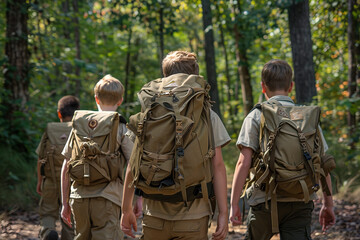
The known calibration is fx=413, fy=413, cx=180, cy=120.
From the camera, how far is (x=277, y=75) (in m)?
3.29

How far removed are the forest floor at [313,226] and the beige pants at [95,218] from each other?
2.33m

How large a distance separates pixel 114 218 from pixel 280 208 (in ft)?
4.87

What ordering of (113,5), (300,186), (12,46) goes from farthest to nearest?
(113,5) → (12,46) → (300,186)

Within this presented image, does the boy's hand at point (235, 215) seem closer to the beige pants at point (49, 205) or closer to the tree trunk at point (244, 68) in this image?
the beige pants at point (49, 205)

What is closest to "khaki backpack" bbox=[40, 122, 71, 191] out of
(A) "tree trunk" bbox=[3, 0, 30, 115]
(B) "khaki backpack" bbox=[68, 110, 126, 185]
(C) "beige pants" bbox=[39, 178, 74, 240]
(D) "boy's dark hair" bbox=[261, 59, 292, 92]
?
(C) "beige pants" bbox=[39, 178, 74, 240]

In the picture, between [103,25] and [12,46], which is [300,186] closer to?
[12,46]

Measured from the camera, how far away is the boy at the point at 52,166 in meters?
4.84

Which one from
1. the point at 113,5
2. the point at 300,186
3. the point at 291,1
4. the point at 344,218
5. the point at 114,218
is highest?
the point at 113,5

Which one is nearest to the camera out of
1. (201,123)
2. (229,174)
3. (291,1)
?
(201,123)

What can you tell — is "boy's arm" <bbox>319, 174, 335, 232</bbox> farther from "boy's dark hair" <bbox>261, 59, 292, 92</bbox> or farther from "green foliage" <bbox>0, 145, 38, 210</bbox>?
"green foliage" <bbox>0, 145, 38, 210</bbox>

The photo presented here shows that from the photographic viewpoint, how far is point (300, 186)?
2.96 metres

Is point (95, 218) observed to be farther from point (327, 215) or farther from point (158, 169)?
point (327, 215)

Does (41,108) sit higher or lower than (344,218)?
higher

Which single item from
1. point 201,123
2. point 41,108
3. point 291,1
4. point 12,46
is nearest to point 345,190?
point 291,1
